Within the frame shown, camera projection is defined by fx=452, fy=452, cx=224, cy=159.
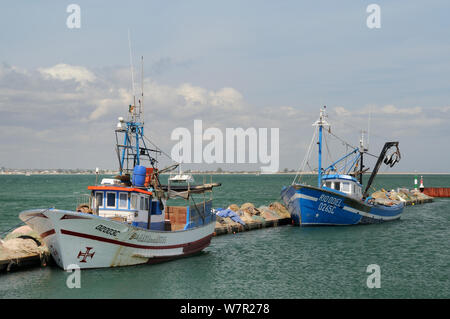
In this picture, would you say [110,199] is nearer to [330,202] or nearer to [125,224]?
[125,224]

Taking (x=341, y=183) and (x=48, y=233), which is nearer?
(x=48, y=233)

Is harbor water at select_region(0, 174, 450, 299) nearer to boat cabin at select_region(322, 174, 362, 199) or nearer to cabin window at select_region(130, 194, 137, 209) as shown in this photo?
cabin window at select_region(130, 194, 137, 209)

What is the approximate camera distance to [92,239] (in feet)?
72.2

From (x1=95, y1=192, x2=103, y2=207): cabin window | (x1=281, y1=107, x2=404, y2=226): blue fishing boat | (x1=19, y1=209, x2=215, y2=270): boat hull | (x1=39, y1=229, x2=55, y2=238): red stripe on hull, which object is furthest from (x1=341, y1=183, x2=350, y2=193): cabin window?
(x1=39, y1=229, x2=55, y2=238): red stripe on hull

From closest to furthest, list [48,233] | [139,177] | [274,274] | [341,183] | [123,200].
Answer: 1. [48,233]
2. [274,274]
3. [123,200]
4. [139,177]
5. [341,183]

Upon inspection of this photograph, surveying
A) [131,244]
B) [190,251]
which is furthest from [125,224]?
[190,251]

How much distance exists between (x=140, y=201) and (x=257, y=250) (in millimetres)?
10461

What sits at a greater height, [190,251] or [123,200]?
[123,200]

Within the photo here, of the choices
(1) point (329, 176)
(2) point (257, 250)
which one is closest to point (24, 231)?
(2) point (257, 250)

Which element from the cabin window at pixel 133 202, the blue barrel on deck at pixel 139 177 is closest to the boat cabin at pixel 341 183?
the blue barrel on deck at pixel 139 177

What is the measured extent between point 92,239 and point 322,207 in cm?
2615

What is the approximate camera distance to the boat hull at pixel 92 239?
21359 mm

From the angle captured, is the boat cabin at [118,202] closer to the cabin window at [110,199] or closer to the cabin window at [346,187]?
the cabin window at [110,199]

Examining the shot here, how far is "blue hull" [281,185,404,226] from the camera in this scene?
139 feet
